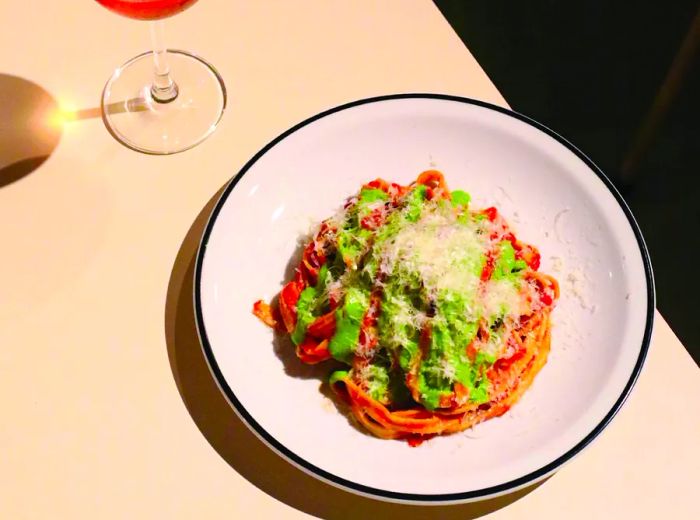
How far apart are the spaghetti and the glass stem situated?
0.46 meters

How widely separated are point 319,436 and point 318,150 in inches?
18.6

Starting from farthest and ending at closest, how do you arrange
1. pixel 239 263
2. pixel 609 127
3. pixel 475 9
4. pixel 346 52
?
pixel 475 9 → pixel 609 127 → pixel 346 52 → pixel 239 263

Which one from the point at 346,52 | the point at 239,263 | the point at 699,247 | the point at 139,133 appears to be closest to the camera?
the point at 239,263

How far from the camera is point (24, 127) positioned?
4.68 ft

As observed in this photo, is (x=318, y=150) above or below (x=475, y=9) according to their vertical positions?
below

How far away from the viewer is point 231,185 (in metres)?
1.22

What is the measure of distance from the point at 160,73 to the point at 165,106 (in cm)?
7

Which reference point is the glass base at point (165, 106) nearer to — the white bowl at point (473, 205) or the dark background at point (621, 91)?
the white bowl at point (473, 205)

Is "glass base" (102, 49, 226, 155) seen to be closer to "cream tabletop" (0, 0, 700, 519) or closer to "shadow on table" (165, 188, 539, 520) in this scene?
"cream tabletop" (0, 0, 700, 519)

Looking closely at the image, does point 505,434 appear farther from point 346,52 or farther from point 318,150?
point 346,52

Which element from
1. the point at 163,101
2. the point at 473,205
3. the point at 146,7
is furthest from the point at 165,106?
the point at 473,205

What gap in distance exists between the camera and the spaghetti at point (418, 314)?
42.3 inches

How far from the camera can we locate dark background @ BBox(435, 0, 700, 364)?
2486 mm

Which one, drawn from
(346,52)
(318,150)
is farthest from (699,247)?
(318,150)
